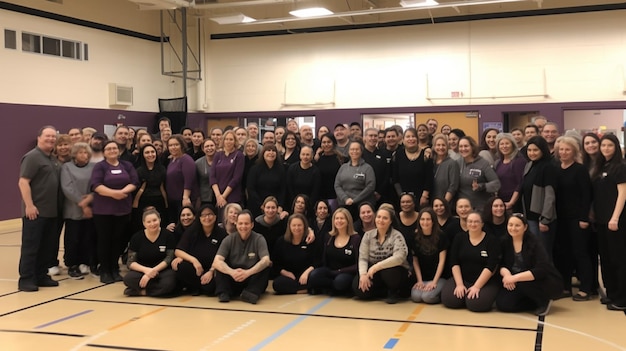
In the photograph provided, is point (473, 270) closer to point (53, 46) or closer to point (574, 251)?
point (574, 251)

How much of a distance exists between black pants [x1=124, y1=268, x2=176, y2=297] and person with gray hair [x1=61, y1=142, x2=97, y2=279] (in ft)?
3.84

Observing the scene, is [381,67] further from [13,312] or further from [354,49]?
[13,312]

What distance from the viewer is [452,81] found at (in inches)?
539

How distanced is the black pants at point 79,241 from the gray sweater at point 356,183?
283 cm

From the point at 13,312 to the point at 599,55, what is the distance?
11806mm

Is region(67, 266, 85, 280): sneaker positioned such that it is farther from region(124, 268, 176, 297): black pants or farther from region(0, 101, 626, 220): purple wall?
region(0, 101, 626, 220): purple wall

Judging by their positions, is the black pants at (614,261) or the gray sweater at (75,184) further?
the gray sweater at (75,184)

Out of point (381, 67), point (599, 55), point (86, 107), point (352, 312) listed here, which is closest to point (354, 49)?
point (381, 67)

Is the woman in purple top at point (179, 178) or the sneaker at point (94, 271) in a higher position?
the woman in purple top at point (179, 178)

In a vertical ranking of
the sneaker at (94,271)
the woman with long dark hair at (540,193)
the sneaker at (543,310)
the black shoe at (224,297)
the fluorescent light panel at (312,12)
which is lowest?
the sneaker at (543,310)

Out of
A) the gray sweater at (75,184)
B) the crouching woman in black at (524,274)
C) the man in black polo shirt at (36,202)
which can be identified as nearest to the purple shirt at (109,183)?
the gray sweater at (75,184)

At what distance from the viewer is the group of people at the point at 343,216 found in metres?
5.26

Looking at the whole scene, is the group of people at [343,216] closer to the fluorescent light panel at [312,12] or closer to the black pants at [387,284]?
the black pants at [387,284]

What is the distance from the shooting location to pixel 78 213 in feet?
21.8
